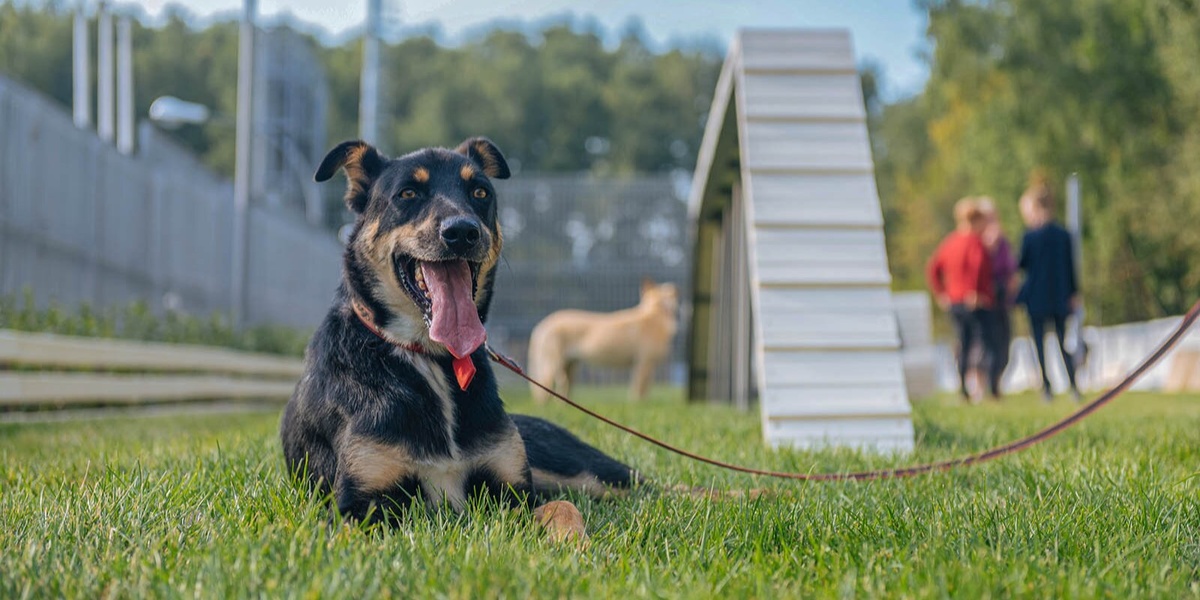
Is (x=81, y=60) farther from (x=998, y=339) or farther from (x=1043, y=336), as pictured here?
(x=1043, y=336)

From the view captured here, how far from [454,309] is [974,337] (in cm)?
1016

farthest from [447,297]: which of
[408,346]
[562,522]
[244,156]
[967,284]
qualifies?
[244,156]

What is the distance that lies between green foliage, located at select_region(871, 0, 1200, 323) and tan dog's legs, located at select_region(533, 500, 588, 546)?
1006 inches

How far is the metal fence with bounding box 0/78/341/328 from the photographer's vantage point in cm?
1056

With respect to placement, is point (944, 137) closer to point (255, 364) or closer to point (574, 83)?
point (574, 83)

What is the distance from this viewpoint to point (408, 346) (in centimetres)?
354

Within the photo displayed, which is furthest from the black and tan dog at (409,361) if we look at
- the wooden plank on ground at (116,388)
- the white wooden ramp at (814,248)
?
the wooden plank on ground at (116,388)

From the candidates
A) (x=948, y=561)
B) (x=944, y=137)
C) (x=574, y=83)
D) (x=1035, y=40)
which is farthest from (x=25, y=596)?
(x=574, y=83)

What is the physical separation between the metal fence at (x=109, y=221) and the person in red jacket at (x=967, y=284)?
9773 mm

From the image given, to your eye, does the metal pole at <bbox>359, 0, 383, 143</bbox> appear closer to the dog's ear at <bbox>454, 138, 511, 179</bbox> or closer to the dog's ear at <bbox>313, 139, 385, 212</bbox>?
the dog's ear at <bbox>454, 138, 511, 179</bbox>

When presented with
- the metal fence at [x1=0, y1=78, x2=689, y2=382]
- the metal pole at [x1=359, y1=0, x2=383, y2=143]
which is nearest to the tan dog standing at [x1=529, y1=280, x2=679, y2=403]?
the metal fence at [x1=0, y1=78, x2=689, y2=382]

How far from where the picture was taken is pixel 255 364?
13.2m

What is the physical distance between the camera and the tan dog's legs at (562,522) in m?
2.94

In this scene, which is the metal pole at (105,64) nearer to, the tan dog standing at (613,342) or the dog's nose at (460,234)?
the tan dog standing at (613,342)
